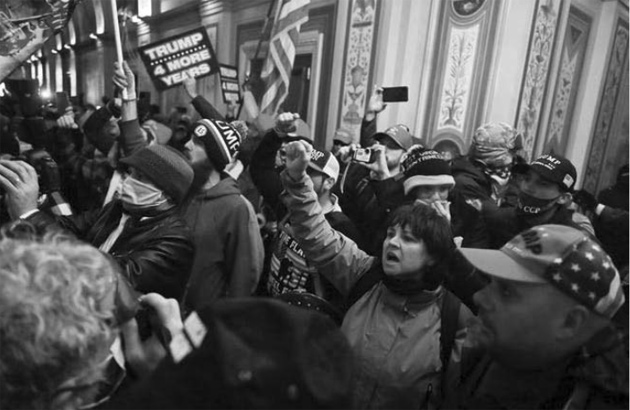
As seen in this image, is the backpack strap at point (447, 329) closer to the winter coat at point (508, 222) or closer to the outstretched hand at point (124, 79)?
the winter coat at point (508, 222)

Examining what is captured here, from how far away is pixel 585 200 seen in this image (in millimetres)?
2338

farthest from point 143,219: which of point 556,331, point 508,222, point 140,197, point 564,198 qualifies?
point 564,198

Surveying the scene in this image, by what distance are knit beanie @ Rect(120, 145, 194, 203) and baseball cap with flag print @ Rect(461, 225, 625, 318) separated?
117 centimetres

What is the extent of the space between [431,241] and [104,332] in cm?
98

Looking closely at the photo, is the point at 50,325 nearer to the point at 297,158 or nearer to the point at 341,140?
the point at 297,158

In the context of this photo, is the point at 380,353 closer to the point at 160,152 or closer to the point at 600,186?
the point at 160,152

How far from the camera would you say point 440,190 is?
2.11 m

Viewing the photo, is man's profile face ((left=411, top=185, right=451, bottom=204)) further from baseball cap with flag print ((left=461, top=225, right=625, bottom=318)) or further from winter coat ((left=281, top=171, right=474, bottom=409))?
baseball cap with flag print ((left=461, top=225, right=625, bottom=318))

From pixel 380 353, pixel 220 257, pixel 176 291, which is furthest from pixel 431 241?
pixel 220 257

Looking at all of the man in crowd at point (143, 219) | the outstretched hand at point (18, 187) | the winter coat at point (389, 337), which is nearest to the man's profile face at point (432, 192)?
the winter coat at point (389, 337)

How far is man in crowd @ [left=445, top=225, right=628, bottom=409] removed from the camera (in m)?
0.92

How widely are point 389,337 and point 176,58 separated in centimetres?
318

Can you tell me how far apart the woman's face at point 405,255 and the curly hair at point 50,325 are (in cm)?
84

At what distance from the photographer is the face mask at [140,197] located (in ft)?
5.61
